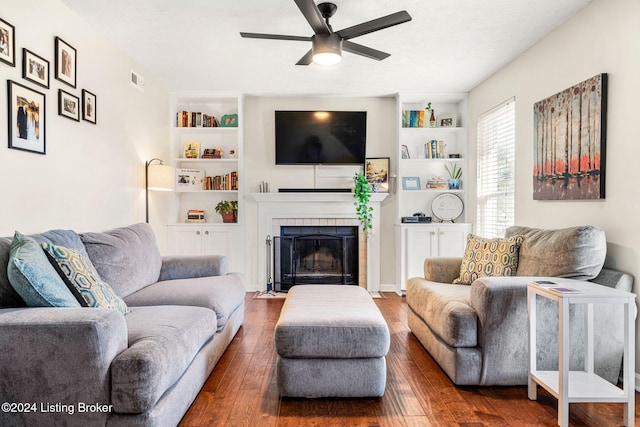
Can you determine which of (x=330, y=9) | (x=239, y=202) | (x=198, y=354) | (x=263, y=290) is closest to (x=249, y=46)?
(x=330, y=9)

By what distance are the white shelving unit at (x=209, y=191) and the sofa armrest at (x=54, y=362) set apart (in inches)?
133

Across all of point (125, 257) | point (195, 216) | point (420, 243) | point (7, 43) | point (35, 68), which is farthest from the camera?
point (195, 216)

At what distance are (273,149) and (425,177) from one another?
205cm

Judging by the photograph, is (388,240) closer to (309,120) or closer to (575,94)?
(309,120)

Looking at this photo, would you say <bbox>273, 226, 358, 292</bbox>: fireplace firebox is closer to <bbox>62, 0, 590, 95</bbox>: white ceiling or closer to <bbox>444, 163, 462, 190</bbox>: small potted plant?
<bbox>444, 163, 462, 190</bbox>: small potted plant

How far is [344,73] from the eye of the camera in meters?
4.35

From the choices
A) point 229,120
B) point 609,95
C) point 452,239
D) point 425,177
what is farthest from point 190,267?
point 609,95

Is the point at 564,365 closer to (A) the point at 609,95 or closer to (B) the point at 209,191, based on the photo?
(A) the point at 609,95

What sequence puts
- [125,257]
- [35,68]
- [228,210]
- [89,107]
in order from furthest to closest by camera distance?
[228,210]
[89,107]
[125,257]
[35,68]

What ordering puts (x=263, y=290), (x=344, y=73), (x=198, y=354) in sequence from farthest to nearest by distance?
(x=263, y=290) → (x=344, y=73) → (x=198, y=354)

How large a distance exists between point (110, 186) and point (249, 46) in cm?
172

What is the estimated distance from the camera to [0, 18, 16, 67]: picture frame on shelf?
2275mm

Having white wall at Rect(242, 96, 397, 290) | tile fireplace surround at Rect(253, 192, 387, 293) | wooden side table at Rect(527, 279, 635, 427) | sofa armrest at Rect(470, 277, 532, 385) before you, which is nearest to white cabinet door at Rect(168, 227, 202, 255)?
white wall at Rect(242, 96, 397, 290)

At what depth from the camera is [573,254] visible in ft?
8.07
